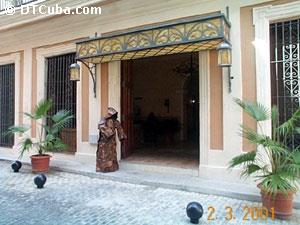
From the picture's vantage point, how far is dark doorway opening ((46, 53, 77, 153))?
8.31 metres

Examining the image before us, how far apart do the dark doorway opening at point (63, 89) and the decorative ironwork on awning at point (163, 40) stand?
1.86 m

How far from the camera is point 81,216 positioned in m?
4.30

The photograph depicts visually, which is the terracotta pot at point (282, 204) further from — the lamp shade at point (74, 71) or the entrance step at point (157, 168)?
the lamp shade at point (74, 71)

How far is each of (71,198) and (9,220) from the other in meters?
1.10

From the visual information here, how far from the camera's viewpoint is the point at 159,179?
598 centimetres

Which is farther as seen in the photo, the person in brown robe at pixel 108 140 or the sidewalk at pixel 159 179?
the person in brown robe at pixel 108 140

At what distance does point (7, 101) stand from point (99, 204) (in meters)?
6.78

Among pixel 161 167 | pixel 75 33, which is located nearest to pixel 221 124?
pixel 161 167

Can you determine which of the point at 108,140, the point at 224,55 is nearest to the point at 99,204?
the point at 108,140

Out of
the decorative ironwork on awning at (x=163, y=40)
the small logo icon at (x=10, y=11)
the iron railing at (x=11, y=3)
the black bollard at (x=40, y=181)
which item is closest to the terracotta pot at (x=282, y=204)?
the decorative ironwork on awning at (x=163, y=40)

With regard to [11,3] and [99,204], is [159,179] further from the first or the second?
[11,3]

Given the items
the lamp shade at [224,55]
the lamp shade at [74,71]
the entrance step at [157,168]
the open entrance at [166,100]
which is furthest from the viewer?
the open entrance at [166,100]

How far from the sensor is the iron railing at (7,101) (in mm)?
9789

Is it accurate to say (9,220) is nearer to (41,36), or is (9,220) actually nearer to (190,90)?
(41,36)
